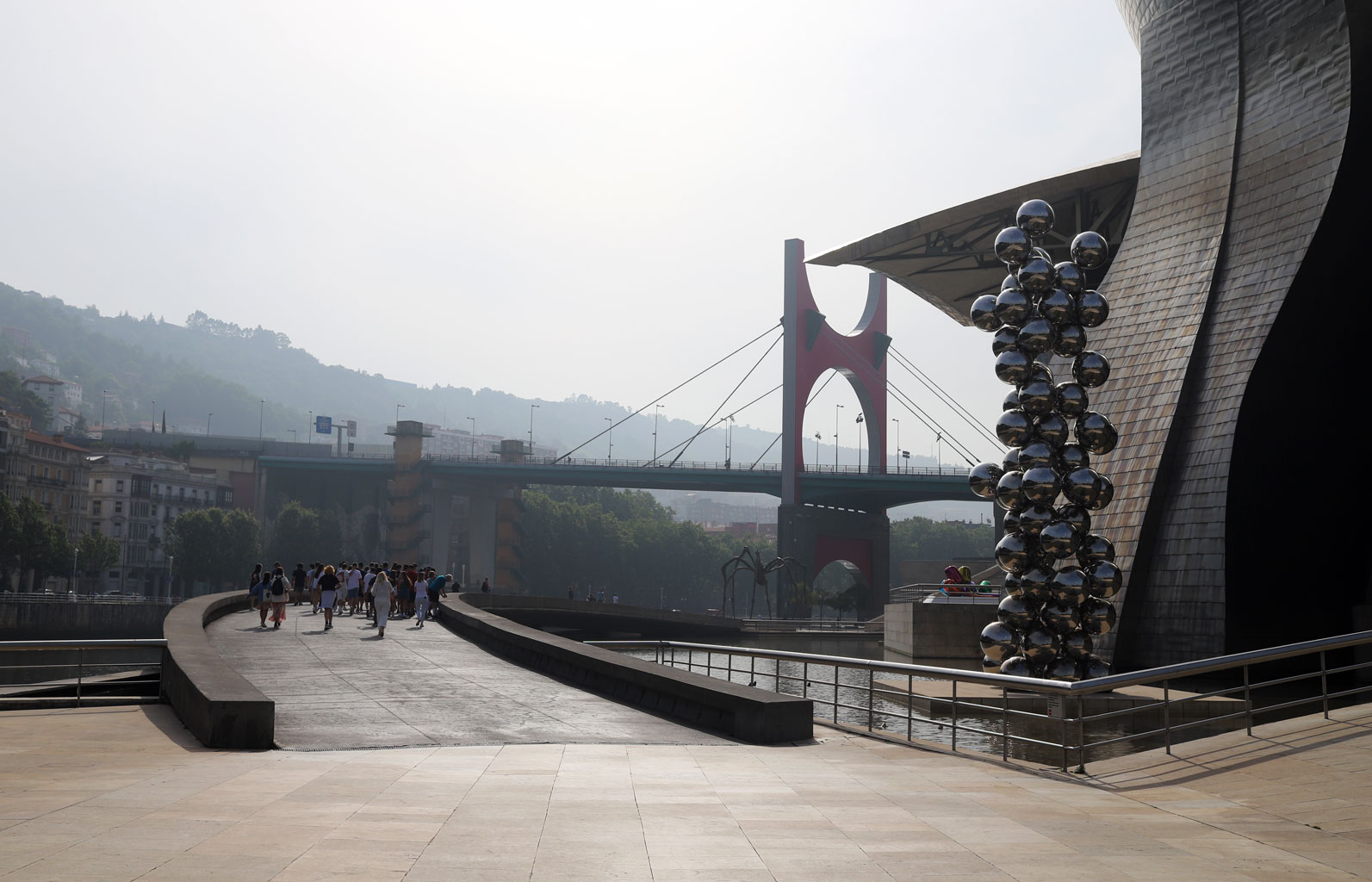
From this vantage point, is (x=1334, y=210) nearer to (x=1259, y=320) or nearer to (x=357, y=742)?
(x=1259, y=320)

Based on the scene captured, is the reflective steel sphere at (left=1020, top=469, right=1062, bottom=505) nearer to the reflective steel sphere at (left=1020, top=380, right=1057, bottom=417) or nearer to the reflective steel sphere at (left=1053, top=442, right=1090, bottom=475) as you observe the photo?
the reflective steel sphere at (left=1053, top=442, right=1090, bottom=475)

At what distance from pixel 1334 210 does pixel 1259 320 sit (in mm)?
2109

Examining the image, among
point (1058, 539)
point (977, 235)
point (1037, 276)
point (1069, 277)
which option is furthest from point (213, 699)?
point (977, 235)

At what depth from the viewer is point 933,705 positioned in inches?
658

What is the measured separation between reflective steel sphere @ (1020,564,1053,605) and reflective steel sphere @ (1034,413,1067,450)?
5.69 feet

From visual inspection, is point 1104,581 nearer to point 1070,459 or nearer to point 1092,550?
point 1092,550

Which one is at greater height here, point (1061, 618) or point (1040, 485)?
point (1040, 485)

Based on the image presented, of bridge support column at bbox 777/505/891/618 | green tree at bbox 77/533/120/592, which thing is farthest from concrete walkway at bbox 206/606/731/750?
green tree at bbox 77/533/120/592

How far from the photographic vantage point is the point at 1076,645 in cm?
1589

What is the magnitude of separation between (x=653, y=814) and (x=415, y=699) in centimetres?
629

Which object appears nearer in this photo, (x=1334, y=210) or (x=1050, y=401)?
A: (x=1050, y=401)

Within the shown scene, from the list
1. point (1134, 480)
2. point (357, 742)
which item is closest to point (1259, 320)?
point (1134, 480)

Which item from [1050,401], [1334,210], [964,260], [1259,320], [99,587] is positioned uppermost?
[964,260]

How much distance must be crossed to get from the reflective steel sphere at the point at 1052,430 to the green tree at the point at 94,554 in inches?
2955
